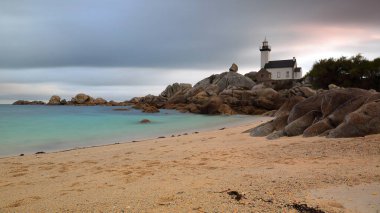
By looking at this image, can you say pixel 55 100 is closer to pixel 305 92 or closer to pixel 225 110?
pixel 225 110

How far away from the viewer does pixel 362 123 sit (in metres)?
8.00

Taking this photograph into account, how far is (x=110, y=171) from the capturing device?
6.48m

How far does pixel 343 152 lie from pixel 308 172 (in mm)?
1805

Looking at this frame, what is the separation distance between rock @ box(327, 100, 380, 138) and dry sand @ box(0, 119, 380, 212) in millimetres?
641

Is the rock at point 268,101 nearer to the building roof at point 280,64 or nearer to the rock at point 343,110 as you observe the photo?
the rock at point 343,110

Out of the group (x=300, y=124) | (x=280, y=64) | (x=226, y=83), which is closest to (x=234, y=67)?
(x=280, y=64)

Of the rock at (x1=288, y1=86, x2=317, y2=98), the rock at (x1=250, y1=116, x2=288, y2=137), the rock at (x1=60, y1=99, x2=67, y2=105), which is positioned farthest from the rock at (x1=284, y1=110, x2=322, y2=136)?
the rock at (x1=60, y1=99, x2=67, y2=105)

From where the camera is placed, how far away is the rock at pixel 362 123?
7.83 metres

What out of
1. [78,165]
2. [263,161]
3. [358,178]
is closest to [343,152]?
[263,161]

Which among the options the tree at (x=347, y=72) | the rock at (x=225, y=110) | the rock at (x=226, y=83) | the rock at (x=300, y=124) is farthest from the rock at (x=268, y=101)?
the rock at (x=300, y=124)

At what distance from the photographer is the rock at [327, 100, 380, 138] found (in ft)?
25.7

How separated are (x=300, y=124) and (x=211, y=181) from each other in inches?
233

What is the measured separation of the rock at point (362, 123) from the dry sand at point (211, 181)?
641 millimetres

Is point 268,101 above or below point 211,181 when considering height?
above
